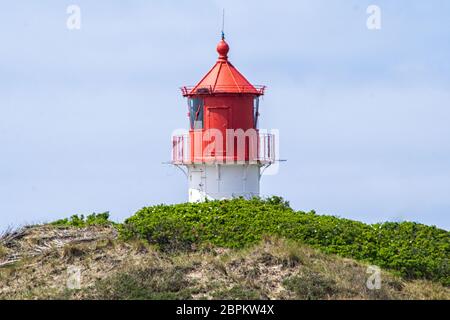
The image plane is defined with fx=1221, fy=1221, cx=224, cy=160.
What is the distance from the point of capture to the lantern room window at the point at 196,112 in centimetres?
3762

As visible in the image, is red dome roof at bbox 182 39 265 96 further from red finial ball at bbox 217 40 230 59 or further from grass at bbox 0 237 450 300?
grass at bbox 0 237 450 300

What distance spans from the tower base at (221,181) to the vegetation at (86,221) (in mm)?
3321

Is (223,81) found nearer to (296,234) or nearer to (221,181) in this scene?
(221,181)

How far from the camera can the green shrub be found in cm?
2969

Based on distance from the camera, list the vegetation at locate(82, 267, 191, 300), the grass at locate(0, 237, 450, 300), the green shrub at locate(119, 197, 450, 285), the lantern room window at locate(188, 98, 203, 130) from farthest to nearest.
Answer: the lantern room window at locate(188, 98, 203, 130)
the green shrub at locate(119, 197, 450, 285)
the grass at locate(0, 237, 450, 300)
the vegetation at locate(82, 267, 191, 300)

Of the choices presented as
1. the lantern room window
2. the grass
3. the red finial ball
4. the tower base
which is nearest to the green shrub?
the grass

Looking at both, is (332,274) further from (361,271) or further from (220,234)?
(220,234)

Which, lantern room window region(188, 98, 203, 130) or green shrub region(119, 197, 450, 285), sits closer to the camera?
green shrub region(119, 197, 450, 285)

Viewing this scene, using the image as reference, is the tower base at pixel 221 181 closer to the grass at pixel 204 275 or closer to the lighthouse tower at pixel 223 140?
the lighthouse tower at pixel 223 140

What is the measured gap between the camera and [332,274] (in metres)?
28.0

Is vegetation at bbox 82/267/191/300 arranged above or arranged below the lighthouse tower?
below
